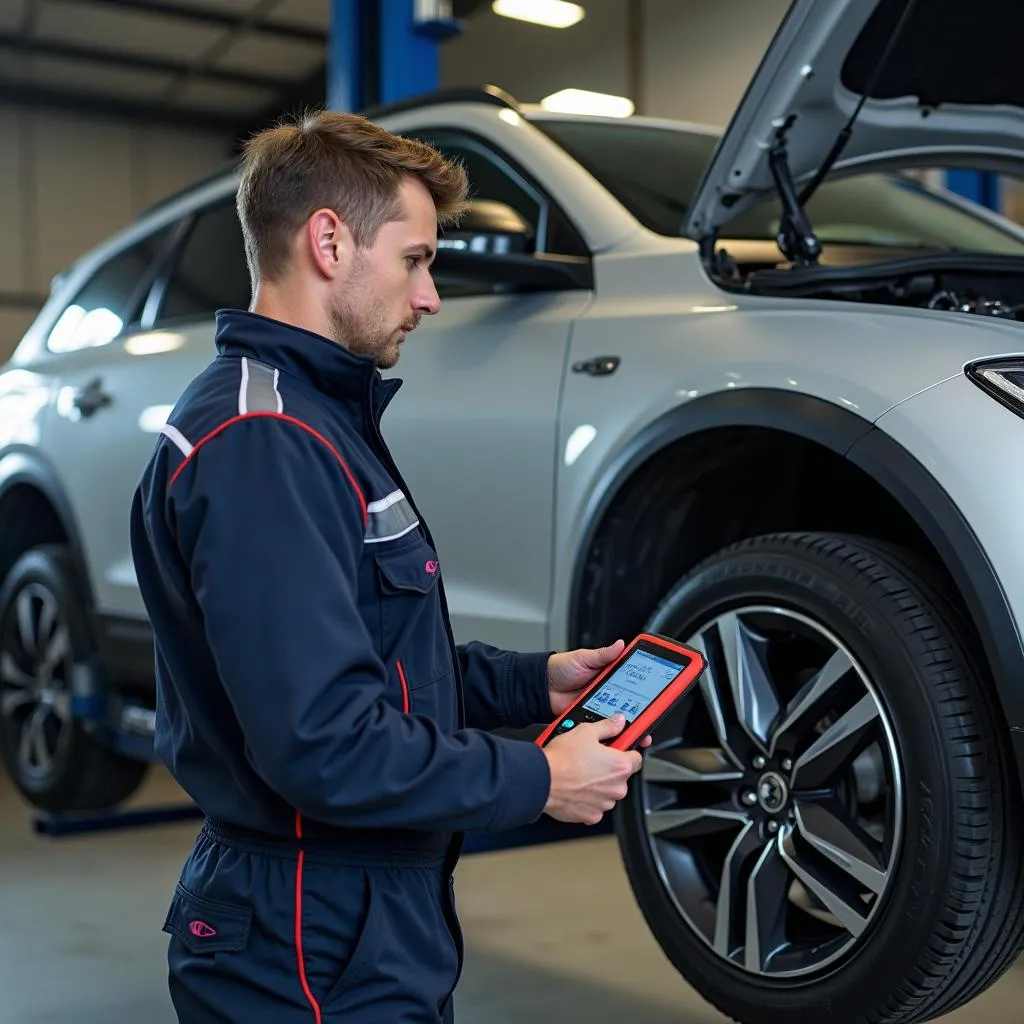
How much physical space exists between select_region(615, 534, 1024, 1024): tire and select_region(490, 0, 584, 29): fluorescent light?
9.07 meters

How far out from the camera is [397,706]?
134 centimetres

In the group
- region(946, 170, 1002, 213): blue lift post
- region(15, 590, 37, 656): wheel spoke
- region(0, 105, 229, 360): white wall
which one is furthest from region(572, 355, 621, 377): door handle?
region(0, 105, 229, 360): white wall

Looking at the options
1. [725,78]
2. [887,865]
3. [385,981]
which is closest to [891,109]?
[887,865]

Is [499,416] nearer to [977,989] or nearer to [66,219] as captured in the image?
[977,989]

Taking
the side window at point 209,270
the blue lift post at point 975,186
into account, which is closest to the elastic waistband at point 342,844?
the side window at point 209,270

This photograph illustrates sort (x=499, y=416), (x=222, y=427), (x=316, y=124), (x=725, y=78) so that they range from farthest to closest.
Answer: (x=725, y=78) → (x=499, y=416) → (x=316, y=124) → (x=222, y=427)

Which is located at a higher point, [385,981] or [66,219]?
[66,219]

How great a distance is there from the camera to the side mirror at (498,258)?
98.7 inches

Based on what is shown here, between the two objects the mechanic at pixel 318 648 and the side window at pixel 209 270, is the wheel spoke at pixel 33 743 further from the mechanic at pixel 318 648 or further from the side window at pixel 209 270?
the mechanic at pixel 318 648

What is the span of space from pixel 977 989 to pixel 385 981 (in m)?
1.01

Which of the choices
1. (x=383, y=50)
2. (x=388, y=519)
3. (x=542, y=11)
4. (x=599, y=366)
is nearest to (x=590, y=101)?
(x=542, y=11)

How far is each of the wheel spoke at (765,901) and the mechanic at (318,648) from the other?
→ 2.30ft

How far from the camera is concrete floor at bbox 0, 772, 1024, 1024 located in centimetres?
260

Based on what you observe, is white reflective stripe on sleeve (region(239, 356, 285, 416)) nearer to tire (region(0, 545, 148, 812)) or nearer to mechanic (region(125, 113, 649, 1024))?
mechanic (region(125, 113, 649, 1024))
